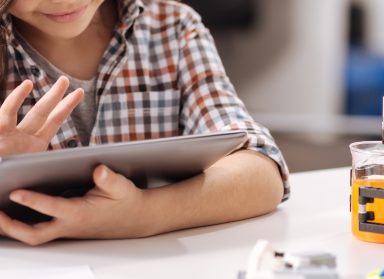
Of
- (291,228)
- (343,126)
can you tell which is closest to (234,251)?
(291,228)

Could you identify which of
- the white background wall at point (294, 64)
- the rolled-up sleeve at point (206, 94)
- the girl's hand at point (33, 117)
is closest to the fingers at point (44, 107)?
the girl's hand at point (33, 117)

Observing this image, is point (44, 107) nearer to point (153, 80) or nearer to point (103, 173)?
point (103, 173)

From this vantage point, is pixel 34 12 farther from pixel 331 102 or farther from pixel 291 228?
pixel 331 102

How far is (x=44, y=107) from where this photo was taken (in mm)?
1037

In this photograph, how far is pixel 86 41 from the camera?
4.58 ft

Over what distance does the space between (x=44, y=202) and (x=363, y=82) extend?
9.37 ft

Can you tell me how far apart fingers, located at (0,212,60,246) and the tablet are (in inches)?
0.9

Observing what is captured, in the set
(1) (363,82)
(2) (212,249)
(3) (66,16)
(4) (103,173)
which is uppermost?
(3) (66,16)

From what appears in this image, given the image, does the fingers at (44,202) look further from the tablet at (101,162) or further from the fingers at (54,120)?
the fingers at (54,120)

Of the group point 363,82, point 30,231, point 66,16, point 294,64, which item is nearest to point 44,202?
point 30,231

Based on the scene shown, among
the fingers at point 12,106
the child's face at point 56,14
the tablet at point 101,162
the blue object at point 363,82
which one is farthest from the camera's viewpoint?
the blue object at point 363,82

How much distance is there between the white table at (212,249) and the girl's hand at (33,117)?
128mm

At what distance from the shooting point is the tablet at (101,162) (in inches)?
34.2

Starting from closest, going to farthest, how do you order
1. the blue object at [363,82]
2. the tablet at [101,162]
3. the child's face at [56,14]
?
the tablet at [101,162] → the child's face at [56,14] → the blue object at [363,82]
